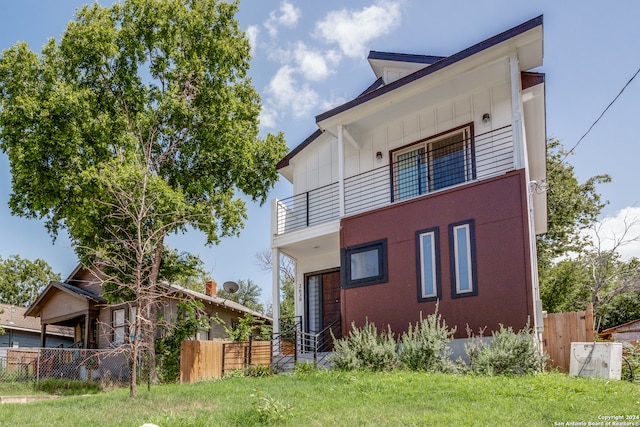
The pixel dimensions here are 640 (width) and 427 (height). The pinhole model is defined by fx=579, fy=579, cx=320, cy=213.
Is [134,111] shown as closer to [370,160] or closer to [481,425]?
[370,160]

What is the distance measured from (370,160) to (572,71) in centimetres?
572

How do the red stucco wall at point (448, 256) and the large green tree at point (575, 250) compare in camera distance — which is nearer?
the red stucco wall at point (448, 256)

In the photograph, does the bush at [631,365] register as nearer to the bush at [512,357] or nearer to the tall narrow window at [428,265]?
the bush at [512,357]

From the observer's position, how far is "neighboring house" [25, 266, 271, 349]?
22.7 metres

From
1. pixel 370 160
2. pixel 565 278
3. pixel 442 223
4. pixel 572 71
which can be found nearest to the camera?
pixel 572 71

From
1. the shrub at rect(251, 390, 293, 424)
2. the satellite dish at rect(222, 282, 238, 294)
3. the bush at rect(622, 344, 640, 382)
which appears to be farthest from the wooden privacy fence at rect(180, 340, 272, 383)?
the bush at rect(622, 344, 640, 382)

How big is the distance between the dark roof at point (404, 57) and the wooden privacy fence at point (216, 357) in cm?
836

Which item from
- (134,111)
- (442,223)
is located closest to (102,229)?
(134,111)

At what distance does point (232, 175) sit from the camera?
18.7m

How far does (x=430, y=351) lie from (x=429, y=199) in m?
3.50

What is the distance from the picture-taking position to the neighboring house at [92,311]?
74.5ft

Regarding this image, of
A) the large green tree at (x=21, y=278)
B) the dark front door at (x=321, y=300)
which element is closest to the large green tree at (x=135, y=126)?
the dark front door at (x=321, y=300)

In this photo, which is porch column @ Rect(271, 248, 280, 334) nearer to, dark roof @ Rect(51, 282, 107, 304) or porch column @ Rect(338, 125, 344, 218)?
porch column @ Rect(338, 125, 344, 218)

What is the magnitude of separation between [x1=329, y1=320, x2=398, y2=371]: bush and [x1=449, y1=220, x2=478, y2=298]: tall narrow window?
1.74 m
